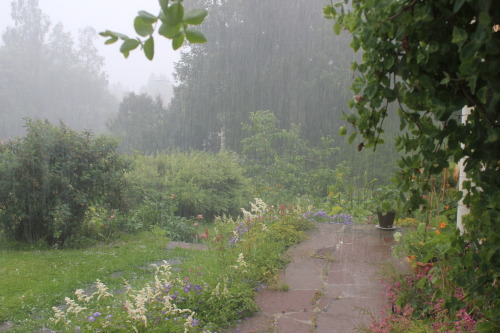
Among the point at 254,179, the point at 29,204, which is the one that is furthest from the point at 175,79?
the point at 29,204

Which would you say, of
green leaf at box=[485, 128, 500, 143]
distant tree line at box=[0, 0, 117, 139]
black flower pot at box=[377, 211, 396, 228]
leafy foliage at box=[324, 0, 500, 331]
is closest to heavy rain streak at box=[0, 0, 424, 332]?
leafy foliage at box=[324, 0, 500, 331]

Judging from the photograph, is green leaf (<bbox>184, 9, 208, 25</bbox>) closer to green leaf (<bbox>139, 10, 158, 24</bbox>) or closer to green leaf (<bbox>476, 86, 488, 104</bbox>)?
green leaf (<bbox>139, 10, 158, 24</bbox>)

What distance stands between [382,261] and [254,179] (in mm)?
6767

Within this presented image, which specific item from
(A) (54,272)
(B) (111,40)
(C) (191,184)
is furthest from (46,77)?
(B) (111,40)

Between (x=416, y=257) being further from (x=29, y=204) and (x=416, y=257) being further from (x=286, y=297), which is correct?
(x=29, y=204)

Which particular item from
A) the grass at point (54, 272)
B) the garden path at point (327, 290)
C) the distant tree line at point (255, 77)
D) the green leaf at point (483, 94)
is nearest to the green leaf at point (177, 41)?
the green leaf at point (483, 94)

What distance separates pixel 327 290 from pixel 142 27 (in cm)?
280

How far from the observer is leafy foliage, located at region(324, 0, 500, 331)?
2.48ft

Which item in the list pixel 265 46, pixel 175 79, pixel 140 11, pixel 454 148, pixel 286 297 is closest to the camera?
pixel 140 11

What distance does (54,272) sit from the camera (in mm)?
4332

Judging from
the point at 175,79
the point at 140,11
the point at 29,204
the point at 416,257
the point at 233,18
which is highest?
the point at 233,18

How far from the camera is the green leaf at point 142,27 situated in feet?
2.22

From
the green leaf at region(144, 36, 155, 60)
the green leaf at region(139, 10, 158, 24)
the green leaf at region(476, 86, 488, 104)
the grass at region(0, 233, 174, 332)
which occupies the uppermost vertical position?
the green leaf at region(139, 10, 158, 24)

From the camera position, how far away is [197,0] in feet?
54.1
